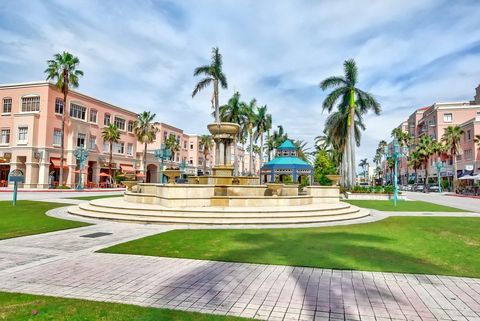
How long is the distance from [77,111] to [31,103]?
21.4 feet

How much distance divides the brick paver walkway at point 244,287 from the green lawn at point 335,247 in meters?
0.60

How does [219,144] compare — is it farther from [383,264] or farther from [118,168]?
[118,168]

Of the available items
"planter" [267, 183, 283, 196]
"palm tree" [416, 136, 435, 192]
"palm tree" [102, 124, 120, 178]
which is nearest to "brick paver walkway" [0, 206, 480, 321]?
"planter" [267, 183, 283, 196]

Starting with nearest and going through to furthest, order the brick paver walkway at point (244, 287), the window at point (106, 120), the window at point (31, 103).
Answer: the brick paver walkway at point (244, 287)
the window at point (31, 103)
the window at point (106, 120)

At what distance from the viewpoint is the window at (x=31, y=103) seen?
4584cm

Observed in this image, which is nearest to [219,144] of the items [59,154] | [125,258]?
[125,258]

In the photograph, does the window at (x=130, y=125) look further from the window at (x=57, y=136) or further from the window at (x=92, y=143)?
the window at (x=57, y=136)

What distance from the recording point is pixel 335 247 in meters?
8.91

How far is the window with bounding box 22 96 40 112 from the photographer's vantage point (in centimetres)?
4584

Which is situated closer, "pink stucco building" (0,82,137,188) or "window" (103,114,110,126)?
"pink stucco building" (0,82,137,188)

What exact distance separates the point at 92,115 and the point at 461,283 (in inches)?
2269

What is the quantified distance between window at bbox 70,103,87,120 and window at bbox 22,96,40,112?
4825 millimetres

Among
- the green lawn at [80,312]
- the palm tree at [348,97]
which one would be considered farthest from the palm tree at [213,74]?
the green lawn at [80,312]

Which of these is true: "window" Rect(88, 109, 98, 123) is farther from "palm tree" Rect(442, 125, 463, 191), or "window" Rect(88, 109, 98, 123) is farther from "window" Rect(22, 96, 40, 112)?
"palm tree" Rect(442, 125, 463, 191)
